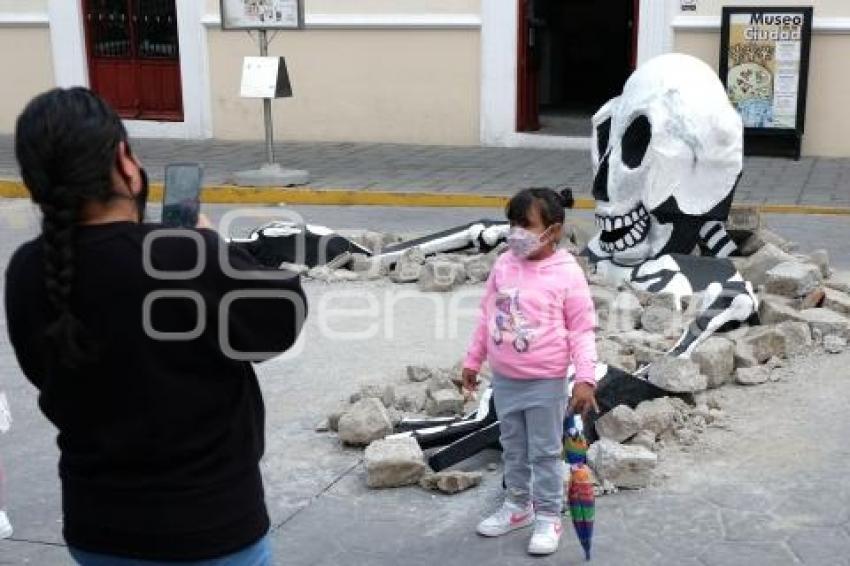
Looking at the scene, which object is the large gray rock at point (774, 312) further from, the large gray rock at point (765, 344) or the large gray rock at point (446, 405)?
the large gray rock at point (446, 405)

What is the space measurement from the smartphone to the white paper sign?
28.5 ft

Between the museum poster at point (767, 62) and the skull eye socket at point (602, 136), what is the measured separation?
19.8 feet

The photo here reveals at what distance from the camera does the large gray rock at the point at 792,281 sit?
5992 mm

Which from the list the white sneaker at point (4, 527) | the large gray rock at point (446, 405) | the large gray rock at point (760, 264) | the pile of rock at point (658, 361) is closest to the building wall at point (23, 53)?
the pile of rock at point (658, 361)

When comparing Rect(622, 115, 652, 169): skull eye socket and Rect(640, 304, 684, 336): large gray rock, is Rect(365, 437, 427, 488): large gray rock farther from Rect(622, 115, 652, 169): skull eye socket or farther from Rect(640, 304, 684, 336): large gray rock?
Rect(622, 115, 652, 169): skull eye socket

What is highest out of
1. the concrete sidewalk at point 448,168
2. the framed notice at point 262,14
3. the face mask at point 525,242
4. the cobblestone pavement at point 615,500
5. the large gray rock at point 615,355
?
the framed notice at point 262,14

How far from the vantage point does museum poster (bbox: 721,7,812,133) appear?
38.8 feet

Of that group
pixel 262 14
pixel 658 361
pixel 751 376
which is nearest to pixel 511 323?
pixel 658 361

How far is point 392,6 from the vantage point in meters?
13.6

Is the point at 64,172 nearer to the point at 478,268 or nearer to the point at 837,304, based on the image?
the point at 837,304

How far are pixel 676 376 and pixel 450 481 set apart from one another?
117cm

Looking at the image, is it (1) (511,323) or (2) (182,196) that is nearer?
(2) (182,196)

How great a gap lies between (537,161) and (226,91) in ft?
14.5

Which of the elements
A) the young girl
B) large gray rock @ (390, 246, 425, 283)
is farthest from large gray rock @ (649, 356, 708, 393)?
large gray rock @ (390, 246, 425, 283)
